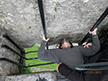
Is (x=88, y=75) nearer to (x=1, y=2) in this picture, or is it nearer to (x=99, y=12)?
(x=99, y=12)

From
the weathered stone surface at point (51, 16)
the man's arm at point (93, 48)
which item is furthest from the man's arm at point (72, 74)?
the weathered stone surface at point (51, 16)

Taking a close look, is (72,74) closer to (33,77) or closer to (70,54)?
(70,54)

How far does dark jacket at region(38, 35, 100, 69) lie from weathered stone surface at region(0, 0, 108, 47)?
33 cm

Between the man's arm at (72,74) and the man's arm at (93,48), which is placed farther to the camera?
the man's arm at (93,48)

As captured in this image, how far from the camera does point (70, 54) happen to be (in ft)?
4.93

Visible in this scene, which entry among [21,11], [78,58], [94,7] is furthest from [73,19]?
[21,11]

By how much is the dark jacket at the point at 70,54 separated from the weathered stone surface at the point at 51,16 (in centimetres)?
33

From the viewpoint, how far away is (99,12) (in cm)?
133

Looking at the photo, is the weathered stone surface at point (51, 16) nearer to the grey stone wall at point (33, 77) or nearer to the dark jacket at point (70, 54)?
the dark jacket at point (70, 54)

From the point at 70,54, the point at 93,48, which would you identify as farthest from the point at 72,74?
the point at 93,48

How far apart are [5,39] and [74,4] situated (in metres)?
1.26

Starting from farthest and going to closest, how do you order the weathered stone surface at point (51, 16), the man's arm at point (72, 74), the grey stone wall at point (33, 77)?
the grey stone wall at point (33, 77), the weathered stone surface at point (51, 16), the man's arm at point (72, 74)

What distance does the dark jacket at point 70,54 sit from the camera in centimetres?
143

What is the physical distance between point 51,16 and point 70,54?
68 centimetres
